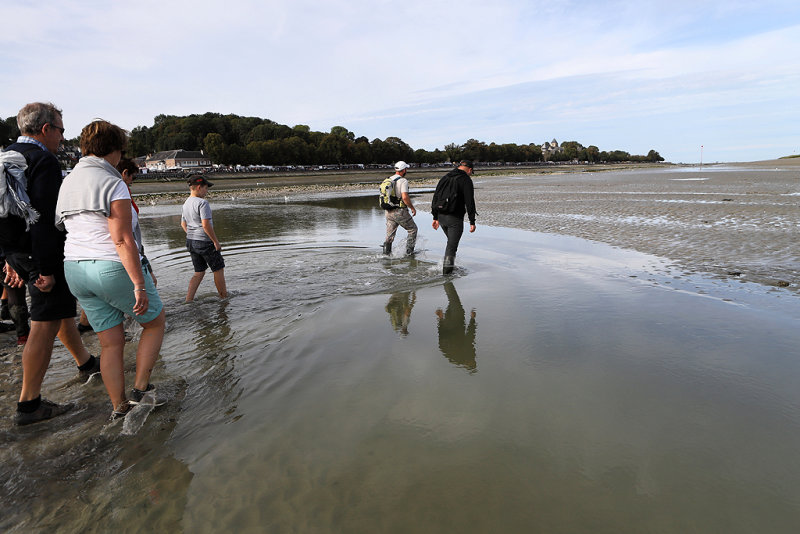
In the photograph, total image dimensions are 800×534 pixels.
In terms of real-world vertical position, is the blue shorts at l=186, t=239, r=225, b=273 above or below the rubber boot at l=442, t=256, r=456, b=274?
above

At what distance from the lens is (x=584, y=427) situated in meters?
3.28

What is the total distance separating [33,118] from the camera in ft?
12.1

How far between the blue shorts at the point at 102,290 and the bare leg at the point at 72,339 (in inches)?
→ 40.8

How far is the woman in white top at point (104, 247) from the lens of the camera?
3178 mm

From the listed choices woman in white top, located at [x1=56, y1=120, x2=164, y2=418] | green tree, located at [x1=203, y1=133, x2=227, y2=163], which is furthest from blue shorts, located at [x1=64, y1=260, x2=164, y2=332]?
green tree, located at [x1=203, y1=133, x2=227, y2=163]

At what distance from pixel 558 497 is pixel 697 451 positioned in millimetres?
1168

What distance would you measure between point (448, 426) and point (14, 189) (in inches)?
154

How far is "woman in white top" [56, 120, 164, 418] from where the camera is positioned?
3178mm

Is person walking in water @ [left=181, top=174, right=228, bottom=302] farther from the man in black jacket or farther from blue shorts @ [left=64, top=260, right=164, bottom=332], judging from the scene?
blue shorts @ [left=64, top=260, right=164, bottom=332]

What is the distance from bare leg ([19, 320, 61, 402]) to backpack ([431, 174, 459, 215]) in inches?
241

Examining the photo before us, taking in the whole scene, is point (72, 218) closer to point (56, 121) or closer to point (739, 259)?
point (56, 121)

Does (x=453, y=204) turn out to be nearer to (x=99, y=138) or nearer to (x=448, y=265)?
(x=448, y=265)

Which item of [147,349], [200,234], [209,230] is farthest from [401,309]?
[147,349]

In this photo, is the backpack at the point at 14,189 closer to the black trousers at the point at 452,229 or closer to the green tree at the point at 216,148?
the black trousers at the point at 452,229
